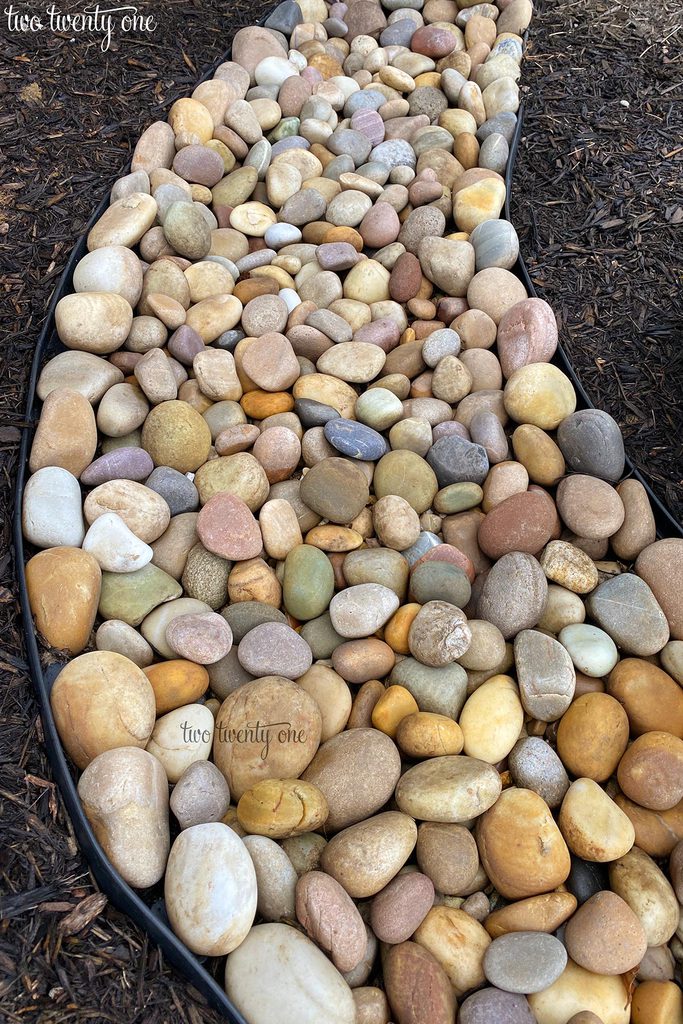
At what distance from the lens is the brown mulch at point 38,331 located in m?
1.39

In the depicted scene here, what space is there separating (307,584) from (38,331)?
1.20 m

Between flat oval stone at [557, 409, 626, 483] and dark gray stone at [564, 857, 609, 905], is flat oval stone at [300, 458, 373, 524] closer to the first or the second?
flat oval stone at [557, 409, 626, 483]

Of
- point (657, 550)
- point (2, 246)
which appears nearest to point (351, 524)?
point (657, 550)

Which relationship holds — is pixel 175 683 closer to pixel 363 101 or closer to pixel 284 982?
pixel 284 982

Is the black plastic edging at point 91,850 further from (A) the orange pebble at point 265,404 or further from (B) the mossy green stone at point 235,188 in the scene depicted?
(B) the mossy green stone at point 235,188

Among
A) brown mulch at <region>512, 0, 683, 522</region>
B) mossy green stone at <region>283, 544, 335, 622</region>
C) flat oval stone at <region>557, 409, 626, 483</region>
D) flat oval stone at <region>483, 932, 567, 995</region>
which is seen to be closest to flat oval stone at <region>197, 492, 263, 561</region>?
mossy green stone at <region>283, 544, 335, 622</region>

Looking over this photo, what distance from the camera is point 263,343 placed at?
2.50 metres

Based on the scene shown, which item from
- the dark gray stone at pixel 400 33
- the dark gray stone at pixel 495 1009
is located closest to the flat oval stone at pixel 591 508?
the dark gray stone at pixel 495 1009

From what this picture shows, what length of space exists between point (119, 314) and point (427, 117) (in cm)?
183

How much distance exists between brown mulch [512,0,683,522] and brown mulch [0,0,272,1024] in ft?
4.92

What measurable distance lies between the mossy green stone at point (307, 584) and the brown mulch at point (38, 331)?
667 millimetres

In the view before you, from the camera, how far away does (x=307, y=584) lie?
2018 millimetres

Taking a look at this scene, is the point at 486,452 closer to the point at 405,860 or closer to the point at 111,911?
the point at 405,860

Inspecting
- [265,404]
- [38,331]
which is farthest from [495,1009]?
[38,331]
